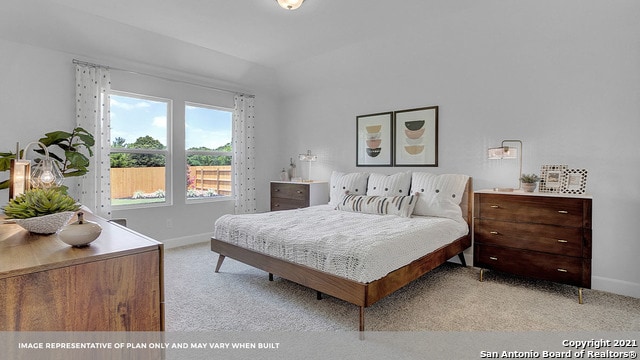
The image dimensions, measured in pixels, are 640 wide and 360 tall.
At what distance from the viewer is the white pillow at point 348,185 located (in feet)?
13.9

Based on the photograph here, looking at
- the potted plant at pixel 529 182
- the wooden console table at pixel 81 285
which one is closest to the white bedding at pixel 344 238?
the potted plant at pixel 529 182

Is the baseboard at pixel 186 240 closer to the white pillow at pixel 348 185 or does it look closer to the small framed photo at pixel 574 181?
the white pillow at pixel 348 185

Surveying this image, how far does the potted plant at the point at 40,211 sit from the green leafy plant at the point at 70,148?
2268mm

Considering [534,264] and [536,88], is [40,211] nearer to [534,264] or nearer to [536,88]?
[534,264]

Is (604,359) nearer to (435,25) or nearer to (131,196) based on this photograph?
(435,25)

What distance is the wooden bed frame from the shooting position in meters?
2.05

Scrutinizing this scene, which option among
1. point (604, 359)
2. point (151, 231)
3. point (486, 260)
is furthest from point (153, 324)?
point (151, 231)

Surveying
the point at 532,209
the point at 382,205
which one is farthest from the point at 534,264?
the point at 382,205

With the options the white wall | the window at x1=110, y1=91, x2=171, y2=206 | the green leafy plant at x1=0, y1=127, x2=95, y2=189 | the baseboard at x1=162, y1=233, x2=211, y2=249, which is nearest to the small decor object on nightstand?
the green leafy plant at x1=0, y1=127, x2=95, y2=189

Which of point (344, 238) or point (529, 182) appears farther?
point (529, 182)

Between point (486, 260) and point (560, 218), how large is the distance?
29.1 inches

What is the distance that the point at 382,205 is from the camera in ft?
11.5

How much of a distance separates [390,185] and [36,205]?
130 inches

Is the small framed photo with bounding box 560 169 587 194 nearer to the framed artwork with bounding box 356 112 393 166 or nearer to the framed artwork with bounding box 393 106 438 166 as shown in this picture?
the framed artwork with bounding box 393 106 438 166
